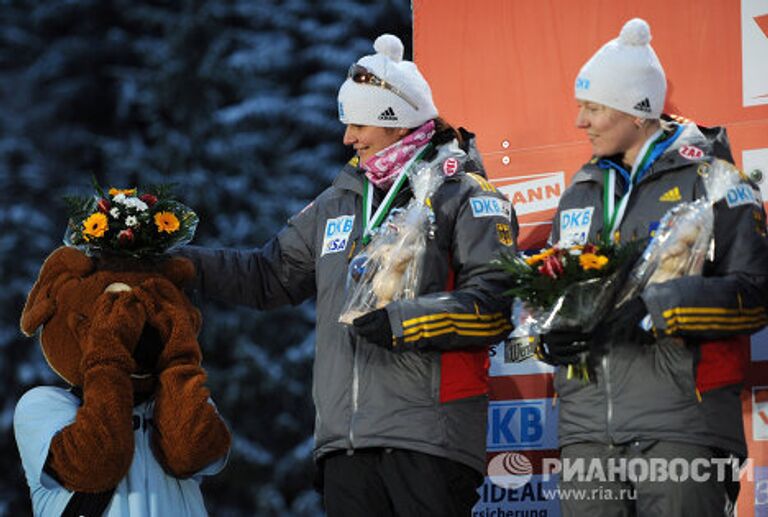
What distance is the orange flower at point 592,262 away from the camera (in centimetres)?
380

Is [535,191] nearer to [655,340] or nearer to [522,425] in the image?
[522,425]

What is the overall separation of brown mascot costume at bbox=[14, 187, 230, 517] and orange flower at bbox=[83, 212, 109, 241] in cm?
8

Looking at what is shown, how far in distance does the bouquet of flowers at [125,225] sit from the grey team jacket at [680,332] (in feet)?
4.06

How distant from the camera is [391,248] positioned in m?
4.18

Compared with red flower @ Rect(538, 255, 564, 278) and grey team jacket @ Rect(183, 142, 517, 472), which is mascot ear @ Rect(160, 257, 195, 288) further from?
red flower @ Rect(538, 255, 564, 278)

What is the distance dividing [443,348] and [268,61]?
10.8 feet

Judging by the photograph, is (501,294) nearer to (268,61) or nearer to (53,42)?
(268,61)

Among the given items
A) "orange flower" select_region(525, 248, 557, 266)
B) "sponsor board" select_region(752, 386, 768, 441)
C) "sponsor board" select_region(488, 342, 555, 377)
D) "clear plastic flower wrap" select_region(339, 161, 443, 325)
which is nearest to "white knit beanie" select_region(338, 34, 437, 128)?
"clear plastic flower wrap" select_region(339, 161, 443, 325)

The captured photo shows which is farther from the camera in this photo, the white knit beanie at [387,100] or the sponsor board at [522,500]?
the sponsor board at [522,500]

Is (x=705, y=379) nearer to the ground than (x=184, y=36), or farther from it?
nearer to the ground

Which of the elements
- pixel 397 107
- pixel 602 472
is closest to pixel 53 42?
pixel 397 107

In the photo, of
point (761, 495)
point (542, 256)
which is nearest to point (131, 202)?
point (542, 256)

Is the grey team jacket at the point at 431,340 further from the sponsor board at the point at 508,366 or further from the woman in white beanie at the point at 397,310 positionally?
the sponsor board at the point at 508,366

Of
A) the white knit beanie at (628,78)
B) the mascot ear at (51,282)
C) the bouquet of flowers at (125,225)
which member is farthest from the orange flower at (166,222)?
the white knit beanie at (628,78)
